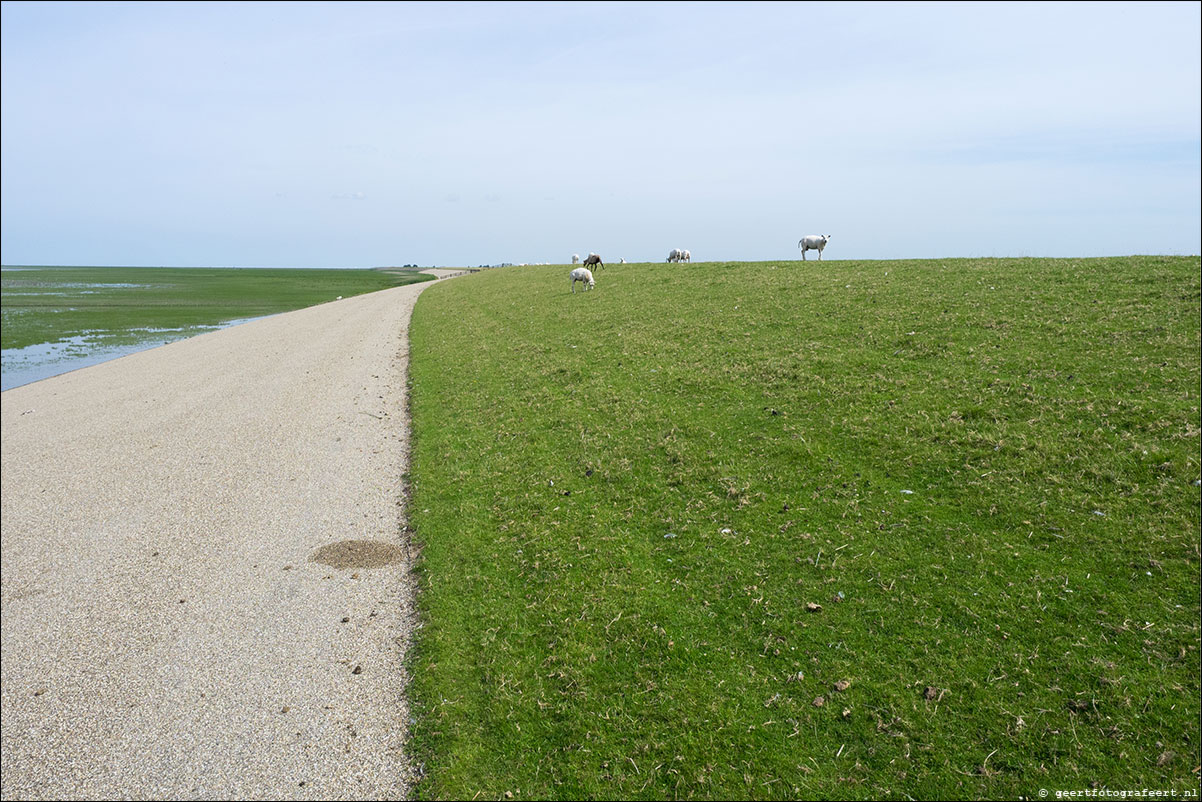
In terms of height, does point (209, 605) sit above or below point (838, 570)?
below

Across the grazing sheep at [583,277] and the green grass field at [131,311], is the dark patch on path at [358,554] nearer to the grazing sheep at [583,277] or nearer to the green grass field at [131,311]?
the grazing sheep at [583,277]

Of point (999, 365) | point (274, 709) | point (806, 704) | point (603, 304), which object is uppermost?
point (603, 304)

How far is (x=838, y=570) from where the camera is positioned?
9.56m

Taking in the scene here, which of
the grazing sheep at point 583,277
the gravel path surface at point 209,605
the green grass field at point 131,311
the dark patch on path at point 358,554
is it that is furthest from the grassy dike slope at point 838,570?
the green grass field at point 131,311

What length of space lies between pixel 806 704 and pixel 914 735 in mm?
1218

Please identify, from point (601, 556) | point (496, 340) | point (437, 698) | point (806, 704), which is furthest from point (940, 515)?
point (496, 340)

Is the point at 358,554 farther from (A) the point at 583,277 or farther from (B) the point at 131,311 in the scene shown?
(B) the point at 131,311

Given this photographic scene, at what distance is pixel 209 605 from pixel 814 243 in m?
43.9

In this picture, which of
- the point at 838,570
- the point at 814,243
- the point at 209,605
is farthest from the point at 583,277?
the point at 838,570

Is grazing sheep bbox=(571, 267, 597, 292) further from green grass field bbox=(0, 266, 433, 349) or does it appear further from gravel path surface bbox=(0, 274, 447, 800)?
green grass field bbox=(0, 266, 433, 349)

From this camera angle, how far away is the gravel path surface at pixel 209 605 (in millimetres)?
8016

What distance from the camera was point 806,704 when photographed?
733 centimetres

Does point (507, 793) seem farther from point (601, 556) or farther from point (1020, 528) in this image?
point (1020, 528)

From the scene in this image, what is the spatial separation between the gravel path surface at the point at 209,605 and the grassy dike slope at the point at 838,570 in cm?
112
